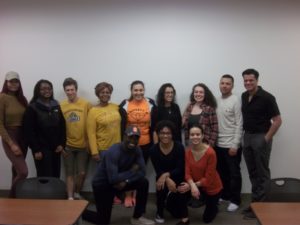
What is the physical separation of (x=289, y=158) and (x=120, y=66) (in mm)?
2456

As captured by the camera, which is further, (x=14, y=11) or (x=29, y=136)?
(x=14, y=11)

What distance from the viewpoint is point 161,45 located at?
14.7 ft

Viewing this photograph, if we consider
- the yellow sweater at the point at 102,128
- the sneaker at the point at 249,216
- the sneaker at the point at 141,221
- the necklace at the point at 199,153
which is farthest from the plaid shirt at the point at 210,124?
the sneaker at the point at 141,221

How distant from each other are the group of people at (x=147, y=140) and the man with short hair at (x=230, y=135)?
0.01m

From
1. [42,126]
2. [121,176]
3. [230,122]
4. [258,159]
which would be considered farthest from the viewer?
[230,122]

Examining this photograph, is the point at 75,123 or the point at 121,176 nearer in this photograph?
the point at 121,176

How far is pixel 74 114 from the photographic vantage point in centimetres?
422

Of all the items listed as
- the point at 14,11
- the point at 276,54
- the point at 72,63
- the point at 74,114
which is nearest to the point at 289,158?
the point at 276,54

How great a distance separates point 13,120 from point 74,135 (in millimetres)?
702

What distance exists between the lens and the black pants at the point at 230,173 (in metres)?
4.11

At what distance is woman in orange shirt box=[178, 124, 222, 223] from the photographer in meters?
3.64

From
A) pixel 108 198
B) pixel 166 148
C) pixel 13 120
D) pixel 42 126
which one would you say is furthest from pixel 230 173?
pixel 13 120

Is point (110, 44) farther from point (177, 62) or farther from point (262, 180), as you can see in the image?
point (262, 180)

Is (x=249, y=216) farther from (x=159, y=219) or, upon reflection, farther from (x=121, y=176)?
(x=121, y=176)
